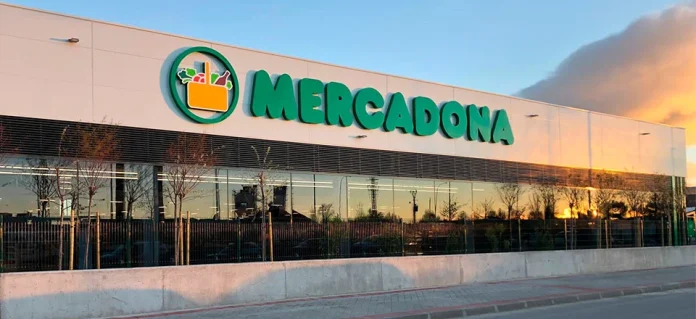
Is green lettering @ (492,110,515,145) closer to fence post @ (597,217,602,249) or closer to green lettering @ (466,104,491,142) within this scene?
green lettering @ (466,104,491,142)

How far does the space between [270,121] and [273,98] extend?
0.72 metres

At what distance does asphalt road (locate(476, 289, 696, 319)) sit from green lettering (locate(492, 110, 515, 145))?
1082cm

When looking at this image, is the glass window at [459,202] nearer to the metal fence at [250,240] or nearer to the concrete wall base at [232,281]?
the metal fence at [250,240]

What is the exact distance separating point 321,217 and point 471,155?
7431mm

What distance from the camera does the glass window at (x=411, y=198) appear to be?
24542 mm

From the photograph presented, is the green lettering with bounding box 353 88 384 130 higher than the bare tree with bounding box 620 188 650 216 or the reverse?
higher

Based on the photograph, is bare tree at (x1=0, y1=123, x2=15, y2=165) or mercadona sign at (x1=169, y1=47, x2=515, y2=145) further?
mercadona sign at (x1=169, y1=47, x2=515, y2=145)

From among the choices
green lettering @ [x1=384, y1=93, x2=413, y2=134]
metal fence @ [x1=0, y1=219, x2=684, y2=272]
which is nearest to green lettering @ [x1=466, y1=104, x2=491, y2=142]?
green lettering @ [x1=384, y1=93, x2=413, y2=134]

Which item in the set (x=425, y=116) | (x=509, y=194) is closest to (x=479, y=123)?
(x=425, y=116)

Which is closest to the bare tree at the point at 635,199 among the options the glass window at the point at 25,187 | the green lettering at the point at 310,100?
the green lettering at the point at 310,100

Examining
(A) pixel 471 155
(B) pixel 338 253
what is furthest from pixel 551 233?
(B) pixel 338 253

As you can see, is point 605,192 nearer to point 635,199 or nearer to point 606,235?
point 635,199

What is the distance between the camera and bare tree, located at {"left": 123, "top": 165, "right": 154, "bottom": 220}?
60.2 ft

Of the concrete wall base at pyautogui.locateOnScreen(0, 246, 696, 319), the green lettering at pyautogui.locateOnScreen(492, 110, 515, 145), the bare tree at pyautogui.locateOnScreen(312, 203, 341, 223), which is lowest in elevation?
the concrete wall base at pyautogui.locateOnScreen(0, 246, 696, 319)
